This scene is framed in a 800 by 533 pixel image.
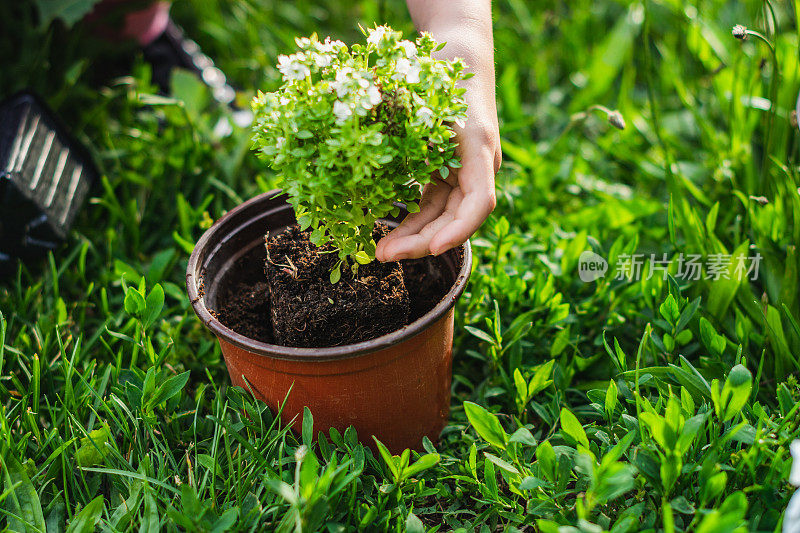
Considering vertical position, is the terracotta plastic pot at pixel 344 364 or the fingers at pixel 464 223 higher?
the fingers at pixel 464 223

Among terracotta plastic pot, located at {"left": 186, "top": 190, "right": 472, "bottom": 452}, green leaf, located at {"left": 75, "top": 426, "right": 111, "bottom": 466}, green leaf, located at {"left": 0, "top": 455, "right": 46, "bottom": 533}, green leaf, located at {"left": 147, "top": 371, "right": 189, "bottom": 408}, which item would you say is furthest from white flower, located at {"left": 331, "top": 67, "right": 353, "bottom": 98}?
green leaf, located at {"left": 0, "top": 455, "right": 46, "bottom": 533}

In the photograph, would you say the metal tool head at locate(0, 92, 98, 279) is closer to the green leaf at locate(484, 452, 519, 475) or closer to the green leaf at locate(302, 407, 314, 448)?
the green leaf at locate(302, 407, 314, 448)

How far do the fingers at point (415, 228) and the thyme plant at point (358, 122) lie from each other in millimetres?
79

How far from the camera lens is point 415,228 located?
1.41m

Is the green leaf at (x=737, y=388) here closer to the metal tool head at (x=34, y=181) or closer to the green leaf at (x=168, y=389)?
the green leaf at (x=168, y=389)

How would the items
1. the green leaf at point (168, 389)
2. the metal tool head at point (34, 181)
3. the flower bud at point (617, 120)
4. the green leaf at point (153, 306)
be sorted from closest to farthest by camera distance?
1. the green leaf at point (168, 389)
2. the green leaf at point (153, 306)
3. the flower bud at point (617, 120)
4. the metal tool head at point (34, 181)

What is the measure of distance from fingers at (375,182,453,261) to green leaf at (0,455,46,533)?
93 cm

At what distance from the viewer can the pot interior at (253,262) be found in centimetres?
163

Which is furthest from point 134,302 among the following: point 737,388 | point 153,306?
point 737,388

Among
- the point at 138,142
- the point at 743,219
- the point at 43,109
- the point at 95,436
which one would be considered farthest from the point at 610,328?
the point at 43,109

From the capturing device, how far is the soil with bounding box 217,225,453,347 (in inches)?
58.9

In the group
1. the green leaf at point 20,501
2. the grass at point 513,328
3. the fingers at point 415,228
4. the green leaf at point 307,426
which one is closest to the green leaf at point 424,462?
the grass at point 513,328

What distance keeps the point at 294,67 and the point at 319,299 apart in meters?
0.54

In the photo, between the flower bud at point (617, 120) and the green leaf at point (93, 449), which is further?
the flower bud at point (617, 120)
